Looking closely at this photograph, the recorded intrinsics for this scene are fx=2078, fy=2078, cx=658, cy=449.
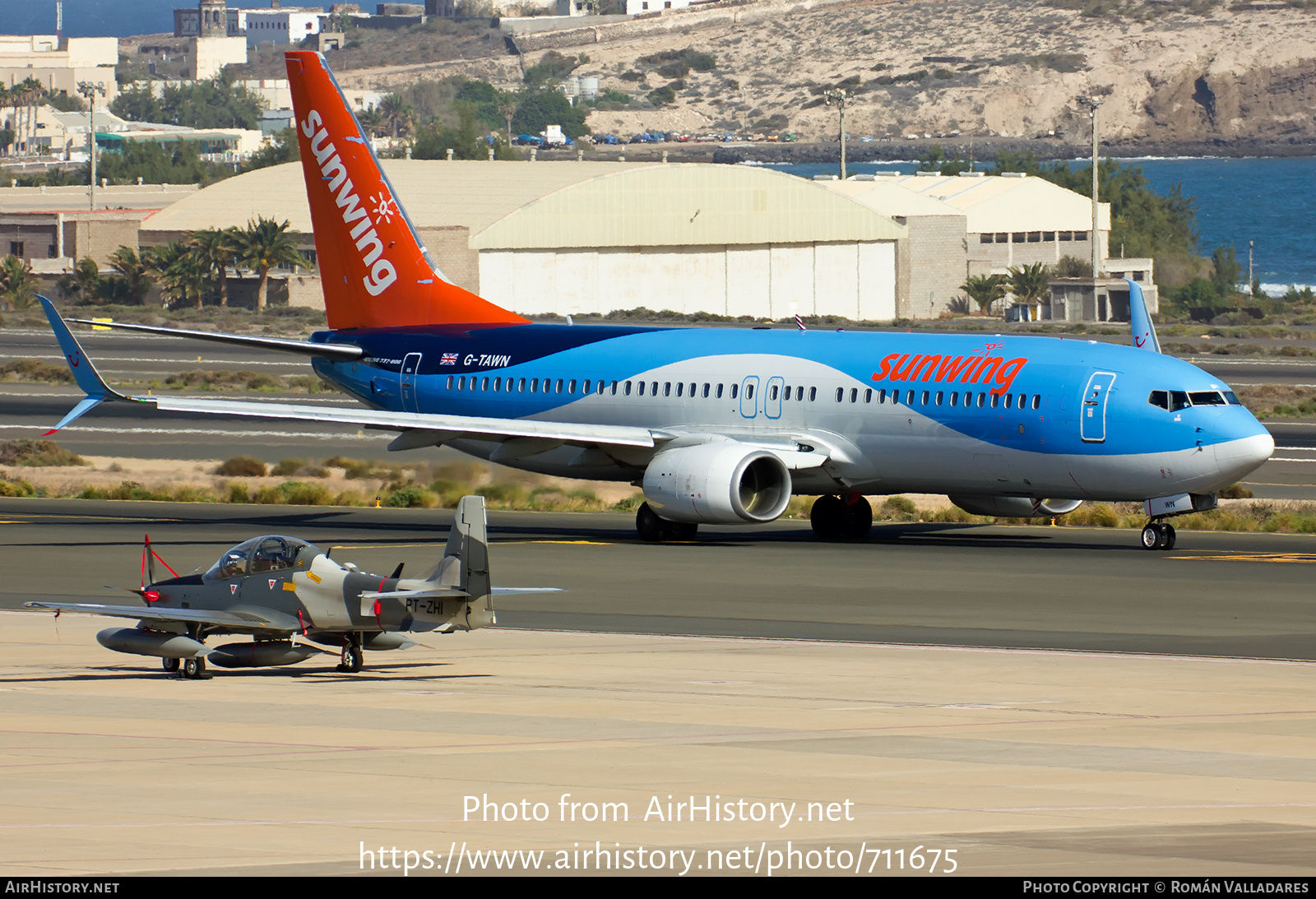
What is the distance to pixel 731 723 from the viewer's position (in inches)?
863

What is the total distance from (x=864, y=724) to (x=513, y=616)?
1170 centimetres

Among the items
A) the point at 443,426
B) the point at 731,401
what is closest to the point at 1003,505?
the point at 731,401

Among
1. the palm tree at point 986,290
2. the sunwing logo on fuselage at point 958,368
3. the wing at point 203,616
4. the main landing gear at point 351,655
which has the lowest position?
the main landing gear at point 351,655

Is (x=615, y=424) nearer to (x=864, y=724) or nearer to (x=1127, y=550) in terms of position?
(x=1127, y=550)

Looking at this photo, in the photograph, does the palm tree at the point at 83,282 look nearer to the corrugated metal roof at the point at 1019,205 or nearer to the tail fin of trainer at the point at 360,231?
the corrugated metal roof at the point at 1019,205

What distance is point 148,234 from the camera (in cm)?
14500

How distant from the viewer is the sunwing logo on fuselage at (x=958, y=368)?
39.9 meters

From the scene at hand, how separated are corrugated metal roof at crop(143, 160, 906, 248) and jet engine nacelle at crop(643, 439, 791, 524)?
3450 inches

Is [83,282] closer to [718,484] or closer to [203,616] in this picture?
[718,484]

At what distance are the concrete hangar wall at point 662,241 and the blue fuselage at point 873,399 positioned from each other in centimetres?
8149

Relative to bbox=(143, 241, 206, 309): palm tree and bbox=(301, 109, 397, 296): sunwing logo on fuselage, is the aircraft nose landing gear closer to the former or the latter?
bbox=(301, 109, 397, 296): sunwing logo on fuselage

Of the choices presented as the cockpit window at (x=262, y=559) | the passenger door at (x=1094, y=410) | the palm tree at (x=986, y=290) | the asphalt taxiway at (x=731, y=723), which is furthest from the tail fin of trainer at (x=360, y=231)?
the palm tree at (x=986, y=290)

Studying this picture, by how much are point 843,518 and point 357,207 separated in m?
13.8

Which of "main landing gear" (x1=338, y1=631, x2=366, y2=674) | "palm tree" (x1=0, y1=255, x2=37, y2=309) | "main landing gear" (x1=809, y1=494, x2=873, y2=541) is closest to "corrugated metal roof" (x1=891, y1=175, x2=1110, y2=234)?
"palm tree" (x1=0, y1=255, x2=37, y2=309)
